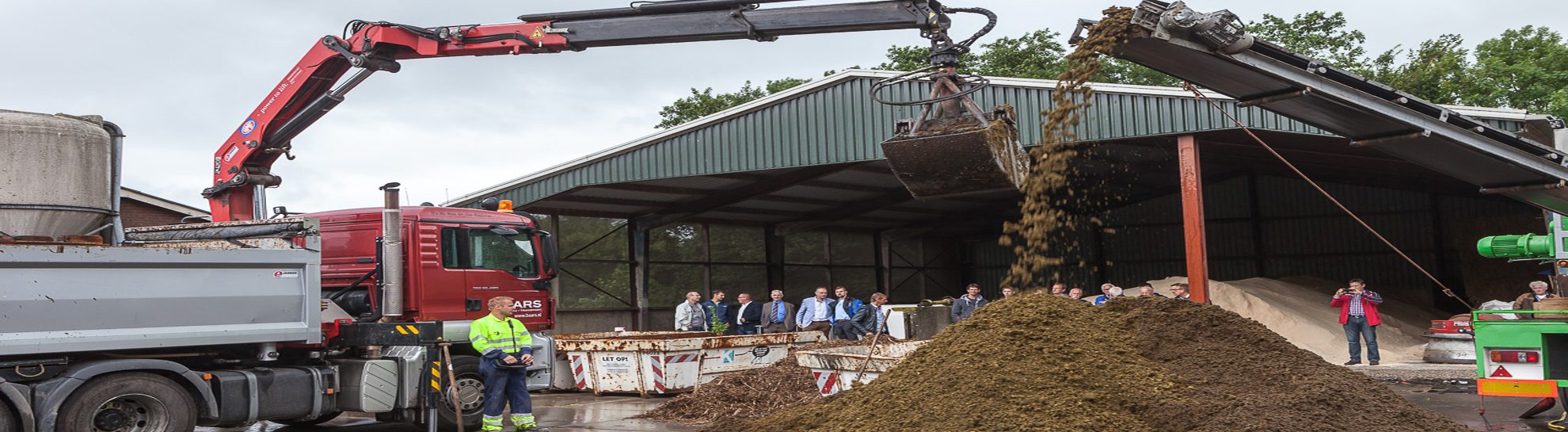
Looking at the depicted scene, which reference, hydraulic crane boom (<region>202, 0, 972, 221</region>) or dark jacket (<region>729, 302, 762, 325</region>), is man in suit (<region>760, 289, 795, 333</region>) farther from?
hydraulic crane boom (<region>202, 0, 972, 221</region>)

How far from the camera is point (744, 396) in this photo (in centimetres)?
1228

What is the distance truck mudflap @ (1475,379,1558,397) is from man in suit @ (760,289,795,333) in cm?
1038

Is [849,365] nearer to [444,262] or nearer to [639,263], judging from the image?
[444,262]

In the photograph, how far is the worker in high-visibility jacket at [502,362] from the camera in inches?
378

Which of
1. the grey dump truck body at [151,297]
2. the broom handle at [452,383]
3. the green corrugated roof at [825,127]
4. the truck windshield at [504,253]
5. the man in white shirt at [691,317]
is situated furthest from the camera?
the man in white shirt at [691,317]

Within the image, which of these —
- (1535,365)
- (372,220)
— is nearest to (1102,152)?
(1535,365)

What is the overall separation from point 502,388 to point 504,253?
1999 mm

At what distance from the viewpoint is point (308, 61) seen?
11.5 m

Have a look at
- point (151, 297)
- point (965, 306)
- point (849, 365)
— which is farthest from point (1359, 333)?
point (151, 297)

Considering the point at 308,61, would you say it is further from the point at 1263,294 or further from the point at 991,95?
the point at 1263,294

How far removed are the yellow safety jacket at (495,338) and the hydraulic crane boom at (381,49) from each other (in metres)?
2.92

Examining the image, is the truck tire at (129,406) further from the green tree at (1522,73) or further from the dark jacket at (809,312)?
the green tree at (1522,73)

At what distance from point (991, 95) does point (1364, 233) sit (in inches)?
586

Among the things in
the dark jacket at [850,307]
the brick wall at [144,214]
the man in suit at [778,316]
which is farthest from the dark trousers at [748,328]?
the brick wall at [144,214]
